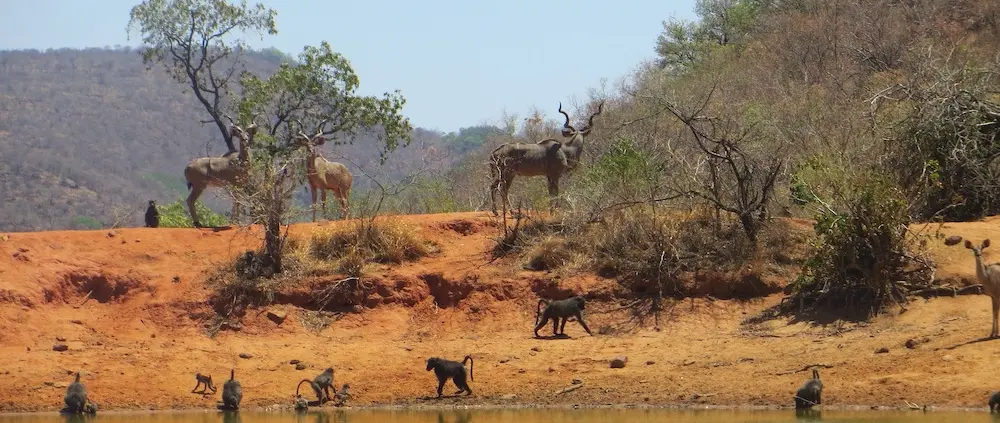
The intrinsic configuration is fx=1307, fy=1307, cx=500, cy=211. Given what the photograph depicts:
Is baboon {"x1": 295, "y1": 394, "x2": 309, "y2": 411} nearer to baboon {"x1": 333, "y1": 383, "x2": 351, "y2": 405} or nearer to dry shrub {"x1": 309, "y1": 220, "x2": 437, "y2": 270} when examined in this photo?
baboon {"x1": 333, "y1": 383, "x2": 351, "y2": 405}

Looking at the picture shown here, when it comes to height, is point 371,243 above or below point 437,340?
above

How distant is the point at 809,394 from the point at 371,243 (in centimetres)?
787

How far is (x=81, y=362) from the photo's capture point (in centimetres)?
1620

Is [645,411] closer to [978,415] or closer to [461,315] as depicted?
[978,415]

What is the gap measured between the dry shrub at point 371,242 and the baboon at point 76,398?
5.11m

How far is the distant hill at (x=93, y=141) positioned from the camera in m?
57.5

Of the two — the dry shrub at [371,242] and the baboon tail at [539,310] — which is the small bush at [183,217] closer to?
the dry shrub at [371,242]

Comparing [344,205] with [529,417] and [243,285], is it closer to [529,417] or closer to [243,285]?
[243,285]

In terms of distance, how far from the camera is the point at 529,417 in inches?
531

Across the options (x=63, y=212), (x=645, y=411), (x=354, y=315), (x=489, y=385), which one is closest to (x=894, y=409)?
(x=645, y=411)

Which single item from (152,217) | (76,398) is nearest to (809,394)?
(76,398)

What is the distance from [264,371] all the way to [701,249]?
6274 mm

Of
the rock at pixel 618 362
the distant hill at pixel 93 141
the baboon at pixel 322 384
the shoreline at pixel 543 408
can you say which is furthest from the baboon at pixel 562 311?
the distant hill at pixel 93 141

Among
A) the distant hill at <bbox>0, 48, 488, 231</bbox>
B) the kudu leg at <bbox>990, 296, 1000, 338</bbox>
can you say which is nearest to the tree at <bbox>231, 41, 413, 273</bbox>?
the kudu leg at <bbox>990, 296, 1000, 338</bbox>
